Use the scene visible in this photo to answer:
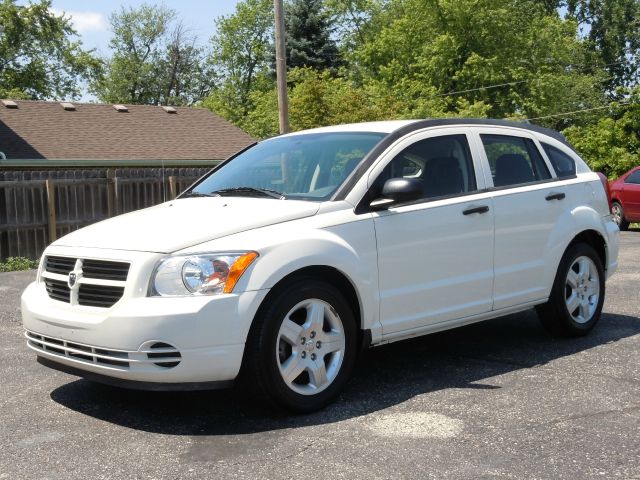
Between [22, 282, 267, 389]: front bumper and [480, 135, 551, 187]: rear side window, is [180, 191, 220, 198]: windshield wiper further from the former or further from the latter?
[480, 135, 551, 187]: rear side window

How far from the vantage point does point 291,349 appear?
4.94 m

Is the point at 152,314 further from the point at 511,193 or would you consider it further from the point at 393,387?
the point at 511,193

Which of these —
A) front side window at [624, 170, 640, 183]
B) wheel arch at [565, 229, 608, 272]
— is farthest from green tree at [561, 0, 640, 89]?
wheel arch at [565, 229, 608, 272]

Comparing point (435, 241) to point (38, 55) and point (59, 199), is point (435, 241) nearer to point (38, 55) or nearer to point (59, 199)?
point (59, 199)

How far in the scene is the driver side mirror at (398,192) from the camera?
5.34 m

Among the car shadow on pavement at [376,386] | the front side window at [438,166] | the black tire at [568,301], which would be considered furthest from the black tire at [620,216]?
the front side window at [438,166]

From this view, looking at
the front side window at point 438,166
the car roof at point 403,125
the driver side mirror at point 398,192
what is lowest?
the driver side mirror at point 398,192

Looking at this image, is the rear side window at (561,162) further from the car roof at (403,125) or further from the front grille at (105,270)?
the front grille at (105,270)

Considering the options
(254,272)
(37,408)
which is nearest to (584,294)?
(254,272)

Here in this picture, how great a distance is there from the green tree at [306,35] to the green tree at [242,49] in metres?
20.5

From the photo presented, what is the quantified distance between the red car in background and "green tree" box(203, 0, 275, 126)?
49.5 m

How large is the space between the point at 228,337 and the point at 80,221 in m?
13.1

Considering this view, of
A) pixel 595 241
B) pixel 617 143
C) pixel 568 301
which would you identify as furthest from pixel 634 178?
pixel 568 301

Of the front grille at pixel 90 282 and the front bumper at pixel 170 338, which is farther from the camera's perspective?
the front grille at pixel 90 282
